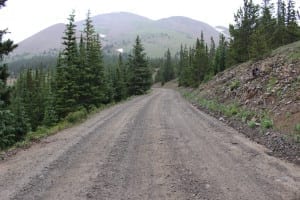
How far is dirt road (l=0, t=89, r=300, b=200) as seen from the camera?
654cm

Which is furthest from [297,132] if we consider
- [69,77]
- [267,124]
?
[69,77]

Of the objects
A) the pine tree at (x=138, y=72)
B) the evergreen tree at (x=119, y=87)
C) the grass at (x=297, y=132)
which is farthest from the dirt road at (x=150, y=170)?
the pine tree at (x=138, y=72)

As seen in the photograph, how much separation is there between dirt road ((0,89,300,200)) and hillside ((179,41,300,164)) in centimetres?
79

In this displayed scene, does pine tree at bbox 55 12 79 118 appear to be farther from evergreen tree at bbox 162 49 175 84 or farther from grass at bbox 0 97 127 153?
evergreen tree at bbox 162 49 175 84

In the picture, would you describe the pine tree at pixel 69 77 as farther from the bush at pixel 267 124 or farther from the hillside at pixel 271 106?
the bush at pixel 267 124

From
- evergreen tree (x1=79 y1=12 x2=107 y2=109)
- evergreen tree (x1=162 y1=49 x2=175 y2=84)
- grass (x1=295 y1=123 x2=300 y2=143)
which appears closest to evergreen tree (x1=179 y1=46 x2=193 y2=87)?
evergreen tree (x1=79 y1=12 x2=107 y2=109)

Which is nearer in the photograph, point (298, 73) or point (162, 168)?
point (162, 168)

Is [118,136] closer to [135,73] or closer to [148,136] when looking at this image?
[148,136]

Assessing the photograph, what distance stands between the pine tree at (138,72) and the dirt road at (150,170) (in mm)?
42275

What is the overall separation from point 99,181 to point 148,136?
18.5 ft

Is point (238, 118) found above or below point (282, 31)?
below

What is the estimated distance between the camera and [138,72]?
54938mm

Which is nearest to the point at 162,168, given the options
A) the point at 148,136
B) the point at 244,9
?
the point at 148,136

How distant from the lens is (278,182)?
6977 mm
